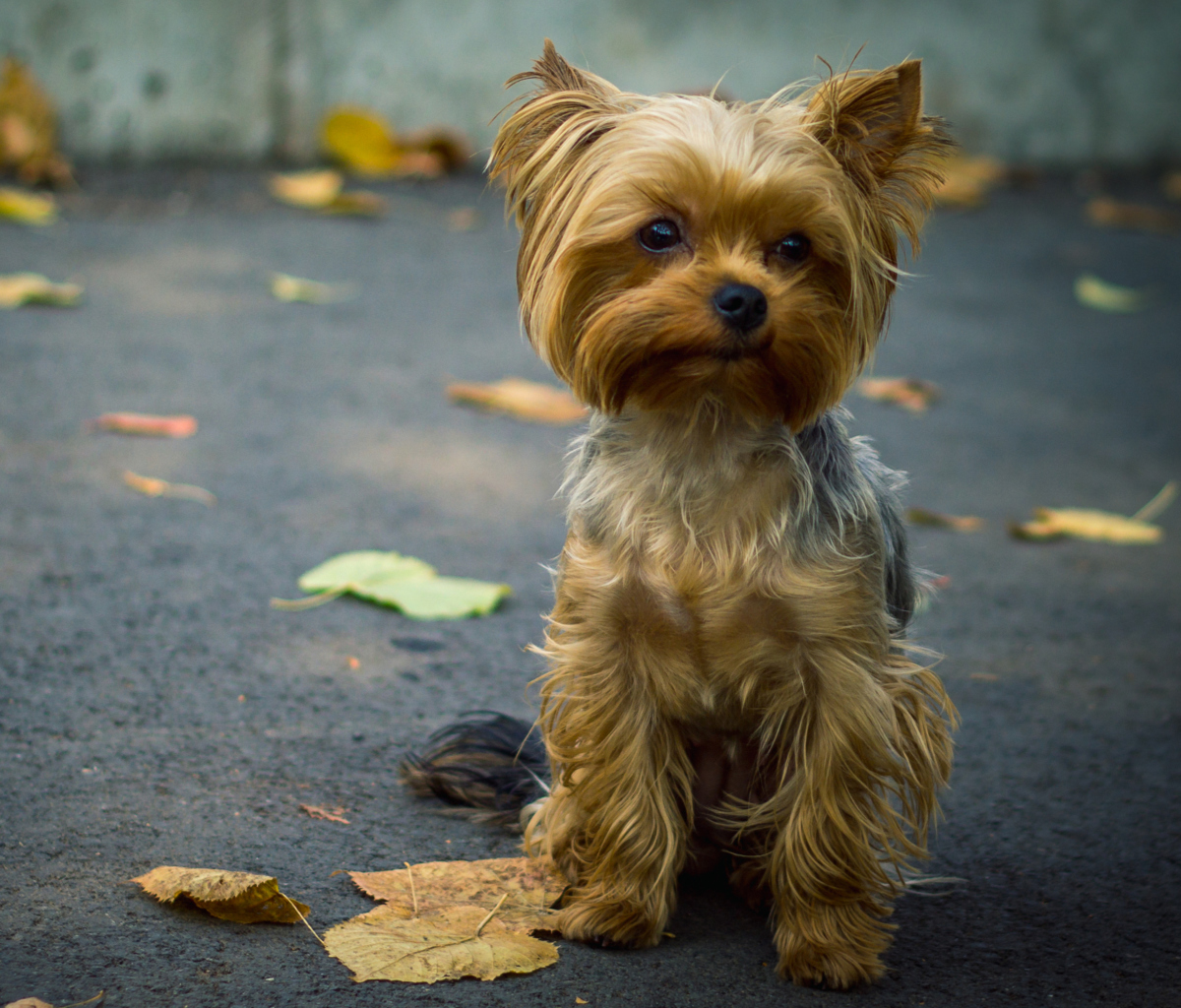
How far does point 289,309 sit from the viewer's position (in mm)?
6594

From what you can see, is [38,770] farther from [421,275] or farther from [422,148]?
[422,148]

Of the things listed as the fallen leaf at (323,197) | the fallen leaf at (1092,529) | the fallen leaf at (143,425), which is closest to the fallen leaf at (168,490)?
the fallen leaf at (143,425)

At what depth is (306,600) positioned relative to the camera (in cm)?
389

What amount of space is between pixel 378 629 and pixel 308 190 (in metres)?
5.22

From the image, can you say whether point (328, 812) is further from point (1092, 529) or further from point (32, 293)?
point (32, 293)

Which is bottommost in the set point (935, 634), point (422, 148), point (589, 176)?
point (935, 634)

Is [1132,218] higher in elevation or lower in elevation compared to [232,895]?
higher

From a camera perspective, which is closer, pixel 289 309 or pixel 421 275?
pixel 289 309

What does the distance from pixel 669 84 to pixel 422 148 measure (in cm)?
182

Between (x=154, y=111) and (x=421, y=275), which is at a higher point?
(x=154, y=111)

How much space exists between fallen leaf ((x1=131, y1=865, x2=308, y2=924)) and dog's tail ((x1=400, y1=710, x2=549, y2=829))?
0.57m

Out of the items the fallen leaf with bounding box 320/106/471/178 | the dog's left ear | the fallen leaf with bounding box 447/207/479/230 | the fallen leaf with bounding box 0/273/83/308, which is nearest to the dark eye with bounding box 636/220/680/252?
the dog's left ear

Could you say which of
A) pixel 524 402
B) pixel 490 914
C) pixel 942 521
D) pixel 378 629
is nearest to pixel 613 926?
pixel 490 914

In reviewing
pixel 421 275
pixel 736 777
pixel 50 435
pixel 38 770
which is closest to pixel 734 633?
pixel 736 777
